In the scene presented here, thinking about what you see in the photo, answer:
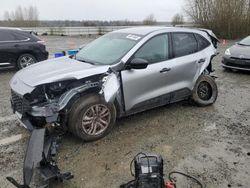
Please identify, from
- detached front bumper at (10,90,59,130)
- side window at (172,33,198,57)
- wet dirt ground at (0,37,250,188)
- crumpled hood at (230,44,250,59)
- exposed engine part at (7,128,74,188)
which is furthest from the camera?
crumpled hood at (230,44,250,59)

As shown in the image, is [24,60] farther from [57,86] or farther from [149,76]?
[149,76]

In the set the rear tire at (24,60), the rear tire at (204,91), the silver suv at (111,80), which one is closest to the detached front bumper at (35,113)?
the silver suv at (111,80)

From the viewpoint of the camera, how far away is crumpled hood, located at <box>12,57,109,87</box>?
4.02 metres

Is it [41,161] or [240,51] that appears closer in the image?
[41,161]

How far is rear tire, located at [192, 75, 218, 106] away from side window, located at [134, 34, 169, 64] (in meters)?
1.16

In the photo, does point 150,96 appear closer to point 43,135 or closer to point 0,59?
point 43,135

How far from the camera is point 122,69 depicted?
173 inches

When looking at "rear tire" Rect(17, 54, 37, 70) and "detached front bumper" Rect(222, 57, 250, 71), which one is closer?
"detached front bumper" Rect(222, 57, 250, 71)

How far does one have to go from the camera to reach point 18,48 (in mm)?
9750

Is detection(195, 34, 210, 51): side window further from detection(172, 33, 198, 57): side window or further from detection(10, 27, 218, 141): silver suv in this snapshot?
detection(172, 33, 198, 57): side window

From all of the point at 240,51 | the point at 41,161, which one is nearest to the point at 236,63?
the point at 240,51

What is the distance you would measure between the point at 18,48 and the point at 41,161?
7.60 metres

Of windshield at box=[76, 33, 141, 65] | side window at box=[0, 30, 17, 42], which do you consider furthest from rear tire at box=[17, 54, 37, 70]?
windshield at box=[76, 33, 141, 65]

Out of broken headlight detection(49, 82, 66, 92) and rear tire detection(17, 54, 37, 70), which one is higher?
broken headlight detection(49, 82, 66, 92)
